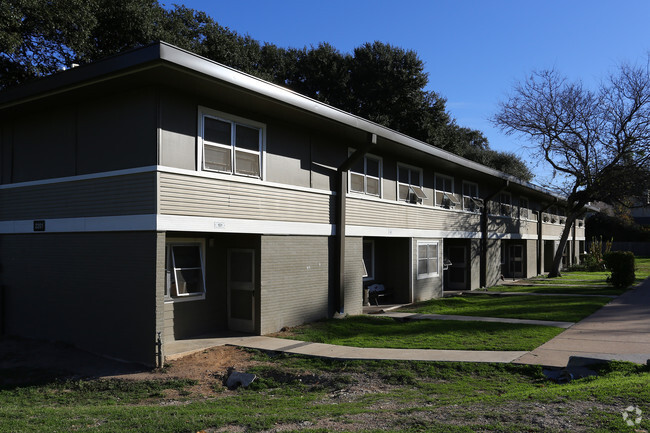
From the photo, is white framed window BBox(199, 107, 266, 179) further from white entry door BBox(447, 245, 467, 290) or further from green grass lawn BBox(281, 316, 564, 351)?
white entry door BBox(447, 245, 467, 290)

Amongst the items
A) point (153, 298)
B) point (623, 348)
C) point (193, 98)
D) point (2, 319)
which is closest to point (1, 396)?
point (153, 298)

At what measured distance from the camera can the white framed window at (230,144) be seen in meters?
10.9

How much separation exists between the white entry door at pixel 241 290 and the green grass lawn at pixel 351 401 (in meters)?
2.20

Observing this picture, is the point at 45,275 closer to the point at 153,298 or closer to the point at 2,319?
the point at 2,319

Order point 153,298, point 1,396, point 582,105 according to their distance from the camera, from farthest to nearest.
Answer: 1. point 582,105
2. point 153,298
3. point 1,396

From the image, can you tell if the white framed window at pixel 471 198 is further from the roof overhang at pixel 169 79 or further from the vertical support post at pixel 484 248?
the roof overhang at pixel 169 79

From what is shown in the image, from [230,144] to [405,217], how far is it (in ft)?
27.7

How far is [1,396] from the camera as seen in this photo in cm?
818

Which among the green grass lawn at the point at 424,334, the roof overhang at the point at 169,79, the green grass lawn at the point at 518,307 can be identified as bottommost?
the green grass lawn at the point at 518,307

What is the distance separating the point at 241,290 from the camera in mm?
12484

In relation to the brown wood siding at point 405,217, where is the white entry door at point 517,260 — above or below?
below

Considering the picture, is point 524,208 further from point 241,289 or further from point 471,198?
point 241,289

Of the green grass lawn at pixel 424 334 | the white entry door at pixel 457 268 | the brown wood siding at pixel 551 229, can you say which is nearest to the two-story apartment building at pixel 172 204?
the green grass lawn at pixel 424 334

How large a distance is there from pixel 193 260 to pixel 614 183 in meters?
24.9
